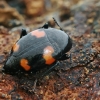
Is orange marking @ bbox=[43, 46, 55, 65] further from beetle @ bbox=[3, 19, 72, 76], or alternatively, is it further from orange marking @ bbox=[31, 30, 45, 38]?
orange marking @ bbox=[31, 30, 45, 38]

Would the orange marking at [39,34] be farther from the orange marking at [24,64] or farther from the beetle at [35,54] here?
the orange marking at [24,64]

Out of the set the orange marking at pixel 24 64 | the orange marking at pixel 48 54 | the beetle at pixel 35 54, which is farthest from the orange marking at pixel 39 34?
the orange marking at pixel 24 64

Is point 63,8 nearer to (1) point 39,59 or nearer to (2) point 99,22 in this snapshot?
(2) point 99,22

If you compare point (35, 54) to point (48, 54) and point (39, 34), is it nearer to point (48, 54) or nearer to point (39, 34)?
point (48, 54)

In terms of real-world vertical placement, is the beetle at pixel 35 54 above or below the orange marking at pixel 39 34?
below

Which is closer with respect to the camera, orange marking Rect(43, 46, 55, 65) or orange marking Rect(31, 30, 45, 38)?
orange marking Rect(43, 46, 55, 65)

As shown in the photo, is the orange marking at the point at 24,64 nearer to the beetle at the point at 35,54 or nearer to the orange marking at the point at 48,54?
the beetle at the point at 35,54

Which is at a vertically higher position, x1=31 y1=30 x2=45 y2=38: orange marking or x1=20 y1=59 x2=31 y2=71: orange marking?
x1=31 y1=30 x2=45 y2=38: orange marking

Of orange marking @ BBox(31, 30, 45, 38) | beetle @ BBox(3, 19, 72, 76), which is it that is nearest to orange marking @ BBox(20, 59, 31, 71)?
beetle @ BBox(3, 19, 72, 76)

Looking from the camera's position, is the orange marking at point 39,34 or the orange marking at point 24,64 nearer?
the orange marking at point 24,64
